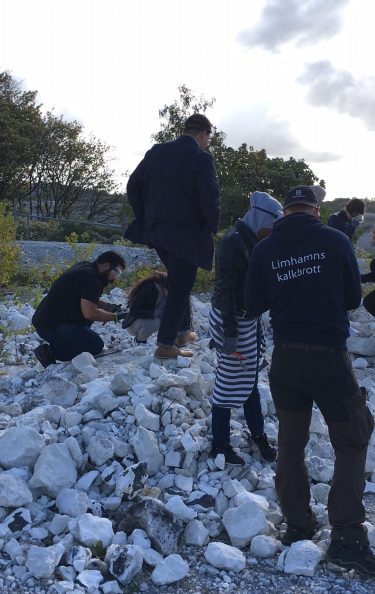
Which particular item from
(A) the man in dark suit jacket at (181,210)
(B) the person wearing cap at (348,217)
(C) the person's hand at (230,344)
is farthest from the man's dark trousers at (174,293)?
(B) the person wearing cap at (348,217)

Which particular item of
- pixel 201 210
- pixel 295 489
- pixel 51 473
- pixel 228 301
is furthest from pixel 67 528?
pixel 201 210

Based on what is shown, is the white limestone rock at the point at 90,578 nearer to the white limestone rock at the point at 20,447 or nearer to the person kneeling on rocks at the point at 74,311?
the white limestone rock at the point at 20,447

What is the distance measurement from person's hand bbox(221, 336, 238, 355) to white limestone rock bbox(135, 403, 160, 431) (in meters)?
0.68

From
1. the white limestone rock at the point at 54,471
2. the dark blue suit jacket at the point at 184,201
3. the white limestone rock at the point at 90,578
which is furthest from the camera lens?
the dark blue suit jacket at the point at 184,201

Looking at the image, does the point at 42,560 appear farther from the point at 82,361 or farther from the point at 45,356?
the point at 45,356

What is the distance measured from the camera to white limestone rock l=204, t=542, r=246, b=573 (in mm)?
3307

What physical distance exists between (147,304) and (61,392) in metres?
1.40

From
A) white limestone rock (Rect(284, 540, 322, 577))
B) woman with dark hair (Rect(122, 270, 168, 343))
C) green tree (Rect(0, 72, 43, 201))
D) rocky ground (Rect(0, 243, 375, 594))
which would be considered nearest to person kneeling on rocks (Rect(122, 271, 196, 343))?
woman with dark hair (Rect(122, 270, 168, 343))

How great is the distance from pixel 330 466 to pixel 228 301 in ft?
3.87

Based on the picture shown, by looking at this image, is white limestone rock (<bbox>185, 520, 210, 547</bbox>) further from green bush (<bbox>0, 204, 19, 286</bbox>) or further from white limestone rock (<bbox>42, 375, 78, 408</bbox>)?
green bush (<bbox>0, 204, 19, 286</bbox>)

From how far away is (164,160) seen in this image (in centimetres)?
508

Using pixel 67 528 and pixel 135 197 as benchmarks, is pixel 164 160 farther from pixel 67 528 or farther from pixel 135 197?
pixel 67 528

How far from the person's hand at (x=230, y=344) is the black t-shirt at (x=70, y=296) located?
2043mm

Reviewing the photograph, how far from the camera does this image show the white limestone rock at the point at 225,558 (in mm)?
3307
